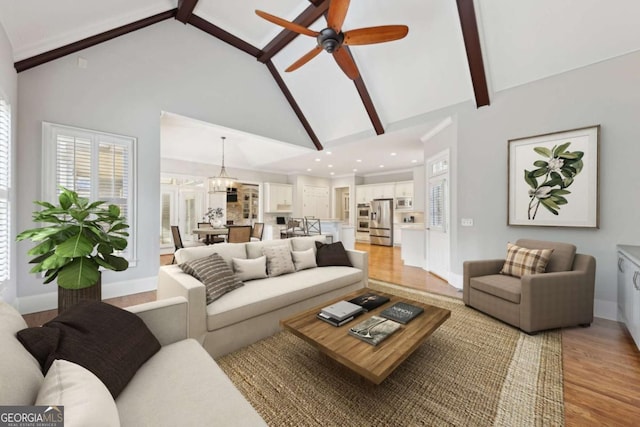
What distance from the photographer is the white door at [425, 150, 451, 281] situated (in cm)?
438

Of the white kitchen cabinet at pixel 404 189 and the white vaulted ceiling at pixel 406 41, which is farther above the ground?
the white vaulted ceiling at pixel 406 41

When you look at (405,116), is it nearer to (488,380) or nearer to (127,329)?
(488,380)

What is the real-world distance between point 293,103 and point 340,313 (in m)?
4.83

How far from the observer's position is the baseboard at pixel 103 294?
9.61ft

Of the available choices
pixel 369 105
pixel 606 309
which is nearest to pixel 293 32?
pixel 369 105

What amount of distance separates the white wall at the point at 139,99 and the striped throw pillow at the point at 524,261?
4594 millimetres

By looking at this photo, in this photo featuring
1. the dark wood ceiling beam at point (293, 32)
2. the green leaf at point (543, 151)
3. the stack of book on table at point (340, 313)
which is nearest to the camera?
the stack of book on table at point (340, 313)

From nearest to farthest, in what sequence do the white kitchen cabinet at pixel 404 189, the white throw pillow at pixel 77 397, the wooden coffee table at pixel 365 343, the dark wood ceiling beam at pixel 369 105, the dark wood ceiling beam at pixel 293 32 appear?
the white throw pillow at pixel 77 397 < the wooden coffee table at pixel 365 343 < the dark wood ceiling beam at pixel 293 32 < the dark wood ceiling beam at pixel 369 105 < the white kitchen cabinet at pixel 404 189

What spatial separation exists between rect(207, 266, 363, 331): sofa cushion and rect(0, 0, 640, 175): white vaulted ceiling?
2970 millimetres

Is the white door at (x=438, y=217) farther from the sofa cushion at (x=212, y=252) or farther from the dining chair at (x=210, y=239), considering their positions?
the dining chair at (x=210, y=239)

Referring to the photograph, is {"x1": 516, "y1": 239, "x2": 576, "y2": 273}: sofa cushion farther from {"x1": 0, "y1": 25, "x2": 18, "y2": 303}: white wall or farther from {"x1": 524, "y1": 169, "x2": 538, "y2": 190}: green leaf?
{"x1": 0, "y1": 25, "x2": 18, "y2": 303}: white wall

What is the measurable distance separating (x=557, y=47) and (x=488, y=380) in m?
3.63

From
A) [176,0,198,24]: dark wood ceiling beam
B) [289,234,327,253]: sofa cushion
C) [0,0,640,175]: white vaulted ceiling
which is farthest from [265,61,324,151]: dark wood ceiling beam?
[289,234,327,253]: sofa cushion

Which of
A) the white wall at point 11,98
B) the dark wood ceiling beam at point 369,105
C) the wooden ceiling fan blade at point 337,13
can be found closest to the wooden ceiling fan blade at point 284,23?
the wooden ceiling fan blade at point 337,13
